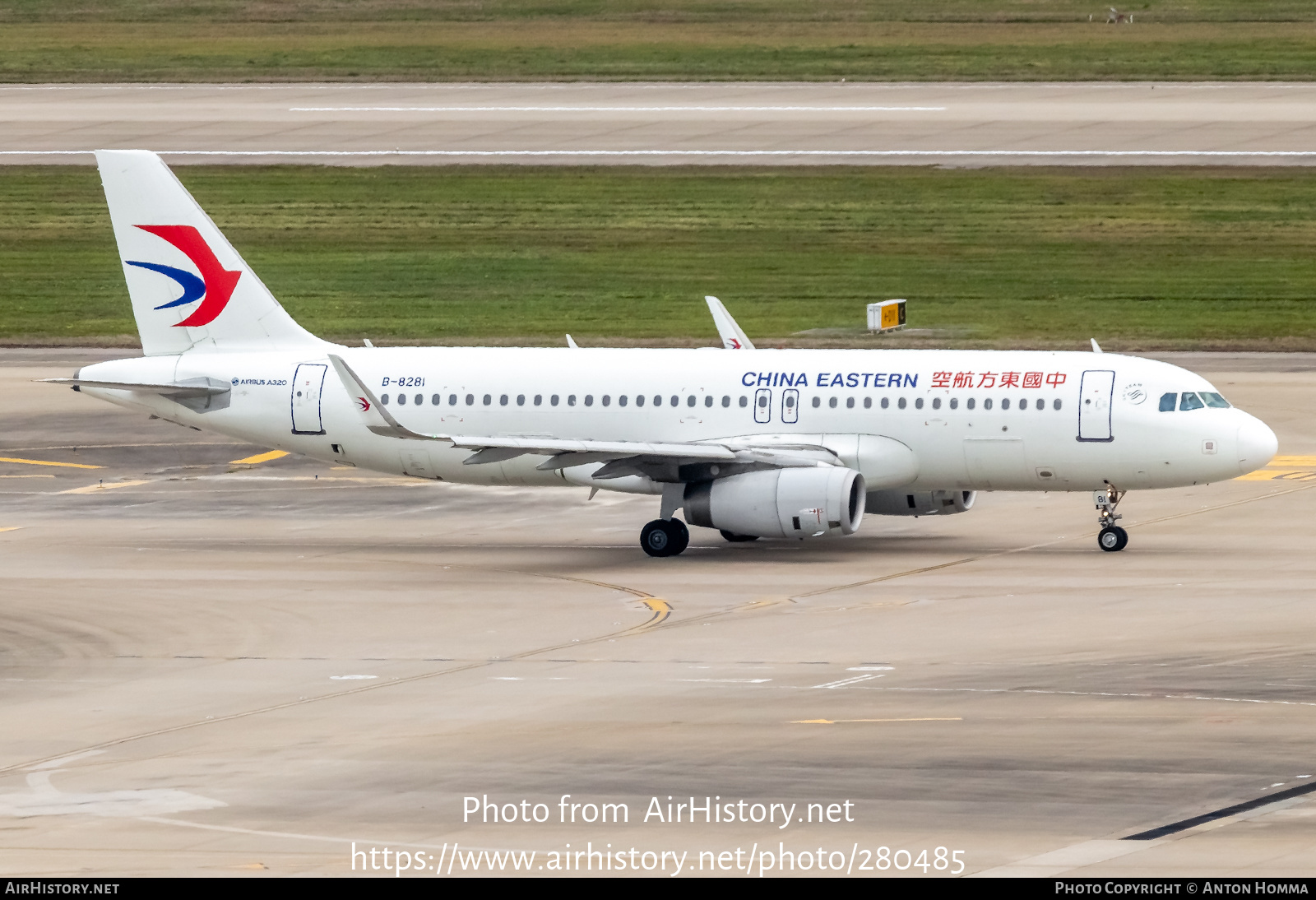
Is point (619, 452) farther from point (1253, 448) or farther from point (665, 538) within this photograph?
point (1253, 448)

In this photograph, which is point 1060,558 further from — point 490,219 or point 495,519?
point 490,219

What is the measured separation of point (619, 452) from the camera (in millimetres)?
43531

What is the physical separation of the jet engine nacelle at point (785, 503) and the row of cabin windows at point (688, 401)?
187 cm

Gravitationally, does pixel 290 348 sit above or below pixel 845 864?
above

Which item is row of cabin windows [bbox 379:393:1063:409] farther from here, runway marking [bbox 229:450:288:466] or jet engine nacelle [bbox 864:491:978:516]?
runway marking [bbox 229:450:288:466]

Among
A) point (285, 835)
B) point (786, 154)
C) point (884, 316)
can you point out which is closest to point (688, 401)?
point (285, 835)

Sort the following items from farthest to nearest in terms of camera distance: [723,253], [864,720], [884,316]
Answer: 1. [723,253]
2. [884,316]
3. [864,720]

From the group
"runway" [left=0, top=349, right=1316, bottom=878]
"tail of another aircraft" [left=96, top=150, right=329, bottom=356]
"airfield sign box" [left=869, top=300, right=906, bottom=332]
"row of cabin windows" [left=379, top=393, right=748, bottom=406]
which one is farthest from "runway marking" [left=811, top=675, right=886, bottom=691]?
"airfield sign box" [left=869, top=300, right=906, bottom=332]

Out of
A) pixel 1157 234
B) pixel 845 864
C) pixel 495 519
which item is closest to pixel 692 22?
pixel 1157 234

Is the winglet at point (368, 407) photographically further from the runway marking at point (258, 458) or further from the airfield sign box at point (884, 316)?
the airfield sign box at point (884, 316)

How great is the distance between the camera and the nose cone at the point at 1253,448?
143 feet

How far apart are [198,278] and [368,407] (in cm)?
595

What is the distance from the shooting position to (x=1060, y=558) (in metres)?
43.9

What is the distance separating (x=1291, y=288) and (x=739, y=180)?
2432 centimetres
